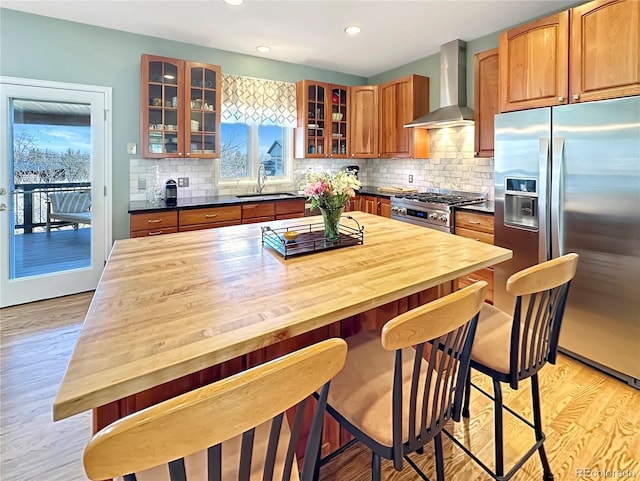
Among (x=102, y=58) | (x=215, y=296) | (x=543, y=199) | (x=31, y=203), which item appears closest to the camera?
(x=215, y=296)

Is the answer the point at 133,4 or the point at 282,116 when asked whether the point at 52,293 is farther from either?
the point at 282,116

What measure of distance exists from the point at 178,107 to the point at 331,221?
2.73 meters

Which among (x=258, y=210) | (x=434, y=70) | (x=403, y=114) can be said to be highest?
(x=434, y=70)

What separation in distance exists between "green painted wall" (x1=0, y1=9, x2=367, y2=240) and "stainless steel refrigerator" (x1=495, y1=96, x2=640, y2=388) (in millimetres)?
3426

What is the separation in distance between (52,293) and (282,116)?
3.24 meters

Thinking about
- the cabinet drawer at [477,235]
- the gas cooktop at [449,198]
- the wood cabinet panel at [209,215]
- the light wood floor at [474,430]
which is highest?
the gas cooktop at [449,198]

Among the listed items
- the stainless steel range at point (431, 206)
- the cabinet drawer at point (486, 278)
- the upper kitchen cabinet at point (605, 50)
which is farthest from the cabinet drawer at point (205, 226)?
the upper kitchen cabinet at point (605, 50)

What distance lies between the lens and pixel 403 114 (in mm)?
4551

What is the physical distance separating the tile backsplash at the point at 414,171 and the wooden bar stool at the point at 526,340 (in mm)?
2640

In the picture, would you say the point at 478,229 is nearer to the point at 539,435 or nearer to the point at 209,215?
the point at 539,435

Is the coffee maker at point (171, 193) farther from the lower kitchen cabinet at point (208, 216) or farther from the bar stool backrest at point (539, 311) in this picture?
the bar stool backrest at point (539, 311)

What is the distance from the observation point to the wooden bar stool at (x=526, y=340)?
1284mm

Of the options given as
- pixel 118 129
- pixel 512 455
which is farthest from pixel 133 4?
pixel 512 455

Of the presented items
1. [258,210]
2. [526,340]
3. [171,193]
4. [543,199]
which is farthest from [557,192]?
[171,193]
